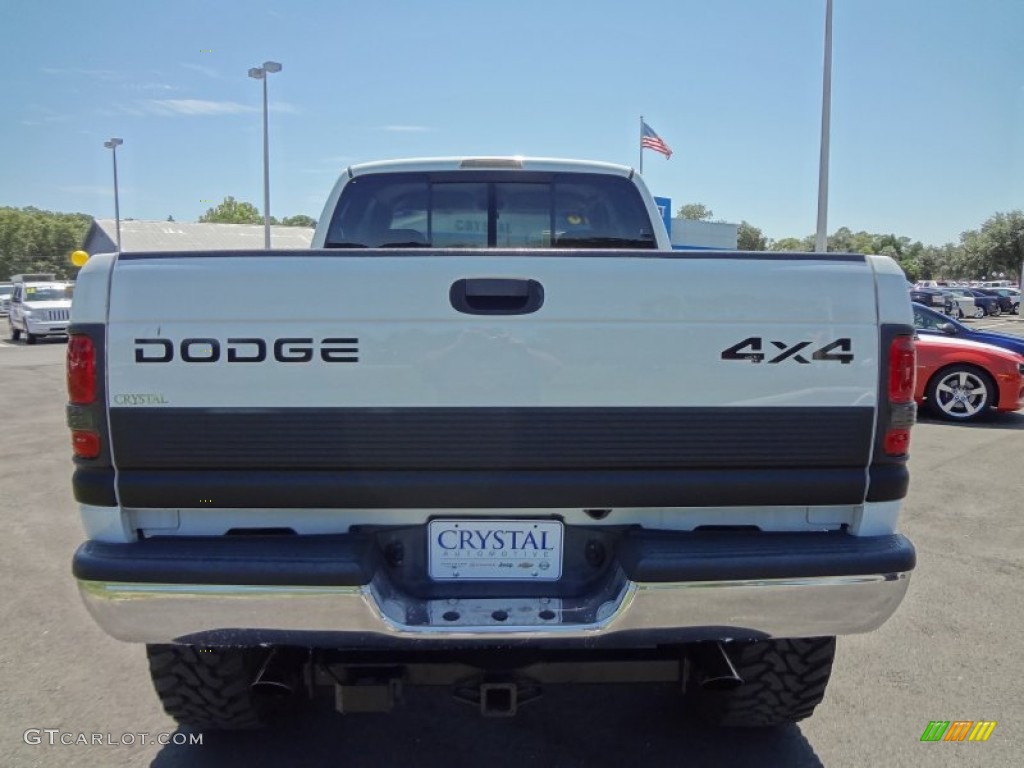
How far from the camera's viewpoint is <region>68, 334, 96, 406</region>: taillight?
2.23 m

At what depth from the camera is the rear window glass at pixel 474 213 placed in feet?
13.7

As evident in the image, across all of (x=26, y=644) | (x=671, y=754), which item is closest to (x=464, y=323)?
(x=671, y=754)

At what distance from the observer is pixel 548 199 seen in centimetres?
419

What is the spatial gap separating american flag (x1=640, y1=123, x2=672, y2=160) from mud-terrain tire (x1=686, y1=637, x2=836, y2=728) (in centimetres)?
2223

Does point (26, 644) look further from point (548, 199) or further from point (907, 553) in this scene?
point (907, 553)

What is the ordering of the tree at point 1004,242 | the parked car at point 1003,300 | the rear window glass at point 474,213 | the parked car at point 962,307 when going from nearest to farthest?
1. the rear window glass at point 474,213
2. the parked car at point 962,307
3. the parked car at point 1003,300
4. the tree at point 1004,242

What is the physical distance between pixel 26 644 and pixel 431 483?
105 inches

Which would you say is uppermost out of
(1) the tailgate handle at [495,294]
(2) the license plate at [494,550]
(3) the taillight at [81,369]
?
(1) the tailgate handle at [495,294]

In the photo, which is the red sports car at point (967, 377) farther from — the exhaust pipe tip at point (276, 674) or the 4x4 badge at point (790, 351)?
the exhaust pipe tip at point (276, 674)

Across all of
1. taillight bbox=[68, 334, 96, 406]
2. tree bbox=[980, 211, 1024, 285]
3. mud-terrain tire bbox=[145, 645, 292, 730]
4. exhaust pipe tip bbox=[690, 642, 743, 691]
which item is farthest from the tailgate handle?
tree bbox=[980, 211, 1024, 285]

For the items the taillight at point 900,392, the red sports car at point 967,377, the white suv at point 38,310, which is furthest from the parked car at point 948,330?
the white suv at point 38,310

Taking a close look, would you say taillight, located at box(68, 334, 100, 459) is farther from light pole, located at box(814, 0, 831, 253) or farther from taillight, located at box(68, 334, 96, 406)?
light pole, located at box(814, 0, 831, 253)

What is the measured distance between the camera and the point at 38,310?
2355cm

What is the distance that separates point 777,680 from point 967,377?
883 centimetres
